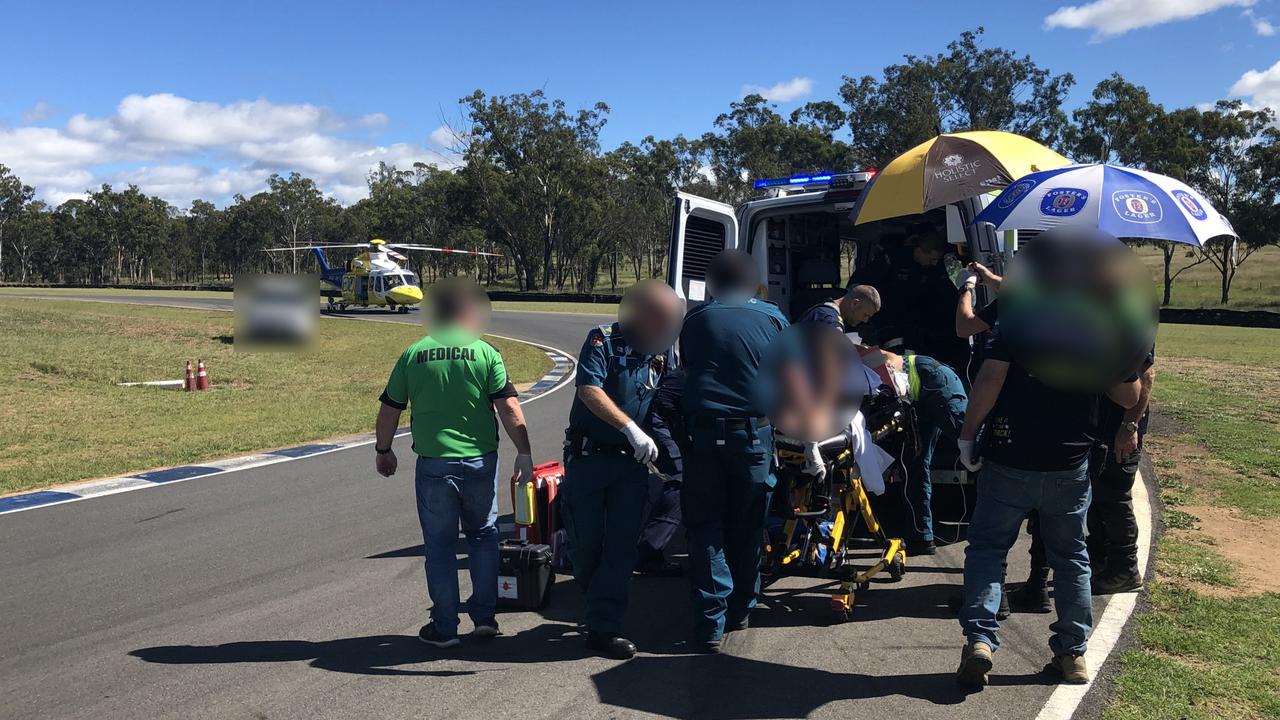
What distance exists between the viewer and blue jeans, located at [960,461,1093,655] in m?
4.07

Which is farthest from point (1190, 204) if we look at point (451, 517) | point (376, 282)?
point (376, 282)

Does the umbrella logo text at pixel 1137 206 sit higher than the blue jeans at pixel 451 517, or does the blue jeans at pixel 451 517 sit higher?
the umbrella logo text at pixel 1137 206

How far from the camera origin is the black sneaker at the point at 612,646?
4.53 m

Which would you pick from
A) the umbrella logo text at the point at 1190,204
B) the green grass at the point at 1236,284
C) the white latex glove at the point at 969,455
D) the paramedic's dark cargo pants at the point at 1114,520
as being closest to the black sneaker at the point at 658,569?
the white latex glove at the point at 969,455

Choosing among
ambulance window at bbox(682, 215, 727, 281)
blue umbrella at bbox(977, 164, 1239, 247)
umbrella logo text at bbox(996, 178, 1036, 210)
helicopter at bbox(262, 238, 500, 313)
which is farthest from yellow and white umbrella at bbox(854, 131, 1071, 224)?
helicopter at bbox(262, 238, 500, 313)

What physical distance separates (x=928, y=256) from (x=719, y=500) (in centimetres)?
331

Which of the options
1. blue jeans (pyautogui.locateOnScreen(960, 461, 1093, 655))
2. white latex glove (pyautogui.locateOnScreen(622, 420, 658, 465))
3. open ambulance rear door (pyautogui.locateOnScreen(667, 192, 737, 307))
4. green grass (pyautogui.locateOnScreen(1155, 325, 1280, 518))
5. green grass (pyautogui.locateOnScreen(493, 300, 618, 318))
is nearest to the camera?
blue jeans (pyautogui.locateOnScreen(960, 461, 1093, 655))

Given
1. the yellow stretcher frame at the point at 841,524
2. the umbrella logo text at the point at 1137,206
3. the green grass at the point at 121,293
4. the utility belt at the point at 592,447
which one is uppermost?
the umbrella logo text at the point at 1137,206

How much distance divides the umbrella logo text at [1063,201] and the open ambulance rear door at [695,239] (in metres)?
2.80

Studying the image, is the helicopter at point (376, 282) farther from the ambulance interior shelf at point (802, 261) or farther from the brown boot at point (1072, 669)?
the brown boot at point (1072, 669)

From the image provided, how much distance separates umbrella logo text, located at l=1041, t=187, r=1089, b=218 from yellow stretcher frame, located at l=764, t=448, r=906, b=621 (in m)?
1.69

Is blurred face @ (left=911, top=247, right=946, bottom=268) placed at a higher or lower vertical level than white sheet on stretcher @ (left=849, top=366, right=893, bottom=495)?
higher

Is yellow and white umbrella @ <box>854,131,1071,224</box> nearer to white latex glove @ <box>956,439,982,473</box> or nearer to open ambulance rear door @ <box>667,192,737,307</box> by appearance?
open ambulance rear door @ <box>667,192,737,307</box>

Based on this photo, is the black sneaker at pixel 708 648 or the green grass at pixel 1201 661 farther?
the black sneaker at pixel 708 648
